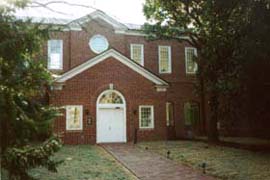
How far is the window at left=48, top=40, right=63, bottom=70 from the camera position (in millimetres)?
25250

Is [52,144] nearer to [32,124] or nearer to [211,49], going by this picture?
[32,124]

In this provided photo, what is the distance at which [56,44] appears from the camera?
2556 centimetres

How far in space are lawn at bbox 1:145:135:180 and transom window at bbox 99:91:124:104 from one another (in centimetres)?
521

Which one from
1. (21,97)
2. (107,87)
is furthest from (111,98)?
(21,97)

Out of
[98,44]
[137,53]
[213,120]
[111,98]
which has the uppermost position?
[98,44]

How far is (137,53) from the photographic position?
90.7 feet

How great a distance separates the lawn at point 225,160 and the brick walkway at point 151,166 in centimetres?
52

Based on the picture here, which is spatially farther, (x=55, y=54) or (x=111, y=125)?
→ (x=55, y=54)

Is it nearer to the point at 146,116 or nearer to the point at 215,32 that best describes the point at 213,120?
the point at 146,116

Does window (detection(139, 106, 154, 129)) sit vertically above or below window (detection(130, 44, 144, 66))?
below

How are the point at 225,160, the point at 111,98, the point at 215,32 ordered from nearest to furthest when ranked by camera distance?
the point at 225,160 < the point at 215,32 < the point at 111,98

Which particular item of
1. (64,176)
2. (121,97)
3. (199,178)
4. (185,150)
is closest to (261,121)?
(185,150)

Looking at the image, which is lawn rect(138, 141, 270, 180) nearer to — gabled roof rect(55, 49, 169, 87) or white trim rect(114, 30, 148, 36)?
gabled roof rect(55, 49, 169, 87)

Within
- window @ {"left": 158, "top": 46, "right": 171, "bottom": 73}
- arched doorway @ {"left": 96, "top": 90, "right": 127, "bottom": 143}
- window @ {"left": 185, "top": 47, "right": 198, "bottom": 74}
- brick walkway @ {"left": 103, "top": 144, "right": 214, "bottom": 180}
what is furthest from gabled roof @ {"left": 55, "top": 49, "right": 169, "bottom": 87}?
window @ {"left": 185, "top": 47, "right": 198, "bottom": 74}
